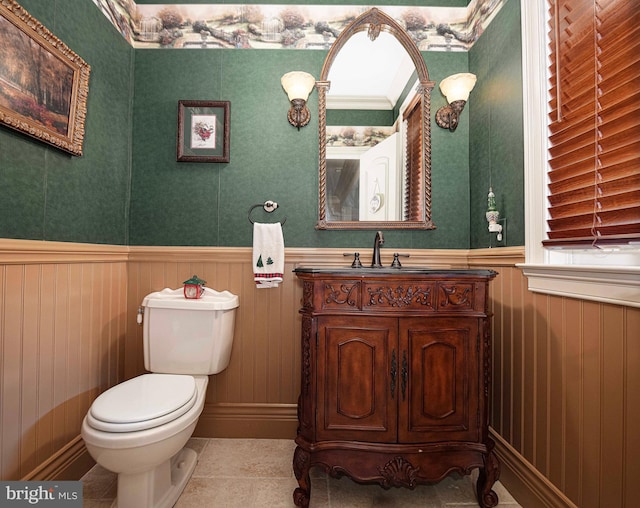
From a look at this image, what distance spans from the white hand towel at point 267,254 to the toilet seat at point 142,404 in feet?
2.05

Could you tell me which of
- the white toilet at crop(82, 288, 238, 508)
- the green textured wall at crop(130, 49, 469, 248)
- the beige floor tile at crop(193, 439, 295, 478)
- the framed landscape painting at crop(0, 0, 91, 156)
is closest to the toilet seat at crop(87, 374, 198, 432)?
the white toilet at crop(82, 288, 238, 508)

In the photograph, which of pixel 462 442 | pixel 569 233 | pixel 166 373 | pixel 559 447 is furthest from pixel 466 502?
pixel 166 373

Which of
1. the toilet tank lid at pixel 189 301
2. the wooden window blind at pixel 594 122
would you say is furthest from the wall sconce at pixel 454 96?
the toilet tank lid at pixel 189 301

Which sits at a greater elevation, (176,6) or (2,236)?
(176,6)

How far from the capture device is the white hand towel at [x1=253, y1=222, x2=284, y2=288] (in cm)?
174

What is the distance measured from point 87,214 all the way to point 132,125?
674 mm

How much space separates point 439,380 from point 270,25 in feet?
7.03

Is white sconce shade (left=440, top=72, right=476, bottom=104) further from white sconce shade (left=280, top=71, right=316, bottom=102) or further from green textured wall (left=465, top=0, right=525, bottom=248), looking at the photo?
white sconce shade (left=280, top=71, right=316, bottom=102)

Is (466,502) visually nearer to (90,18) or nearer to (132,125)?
(132,125)

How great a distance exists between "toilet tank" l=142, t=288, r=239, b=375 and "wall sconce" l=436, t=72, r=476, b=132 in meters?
1.68

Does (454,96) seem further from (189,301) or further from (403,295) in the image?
(189,301)

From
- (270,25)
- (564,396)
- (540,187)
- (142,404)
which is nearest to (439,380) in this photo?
(564,396)

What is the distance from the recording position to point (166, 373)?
1.60 meters

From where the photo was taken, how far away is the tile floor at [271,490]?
52.9 inches
